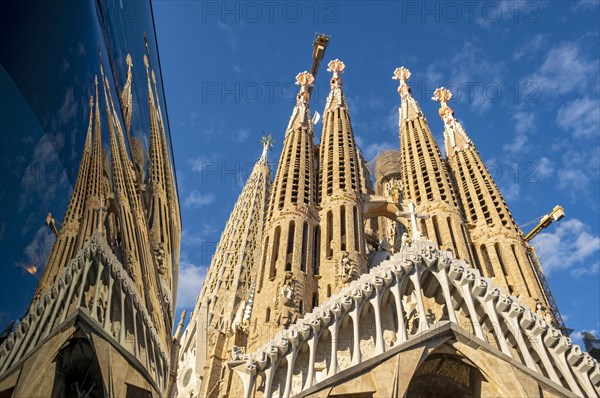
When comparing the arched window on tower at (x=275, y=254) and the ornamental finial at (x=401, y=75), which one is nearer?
the arched window on tower at (x=275, y=254)

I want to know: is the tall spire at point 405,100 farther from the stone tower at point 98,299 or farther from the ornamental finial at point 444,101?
the stone tower at point 98,299

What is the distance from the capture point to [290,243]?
925 inches

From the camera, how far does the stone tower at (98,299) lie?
1.68m

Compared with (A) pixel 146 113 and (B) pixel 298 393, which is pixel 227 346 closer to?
(B) pixel 298 393

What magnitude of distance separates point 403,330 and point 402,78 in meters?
30.4

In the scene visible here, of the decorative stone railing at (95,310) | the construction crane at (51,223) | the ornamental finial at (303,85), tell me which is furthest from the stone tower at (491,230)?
the construction crane at (51,223)

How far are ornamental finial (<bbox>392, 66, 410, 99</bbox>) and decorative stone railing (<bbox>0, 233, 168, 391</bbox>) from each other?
3927cm

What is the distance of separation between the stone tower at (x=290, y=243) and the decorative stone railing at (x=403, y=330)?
353 cm

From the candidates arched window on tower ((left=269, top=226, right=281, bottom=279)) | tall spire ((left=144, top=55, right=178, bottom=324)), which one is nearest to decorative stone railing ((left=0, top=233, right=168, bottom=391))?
tall spire ((left=144, top=55, right=178, bottom=324))

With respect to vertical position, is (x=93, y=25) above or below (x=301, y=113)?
below

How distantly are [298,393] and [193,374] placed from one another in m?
23.4

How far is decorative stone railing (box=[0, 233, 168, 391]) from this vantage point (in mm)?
1604

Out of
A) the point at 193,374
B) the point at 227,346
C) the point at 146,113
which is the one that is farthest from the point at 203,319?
the point at 146,113

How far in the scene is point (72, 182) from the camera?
5.89 feet
